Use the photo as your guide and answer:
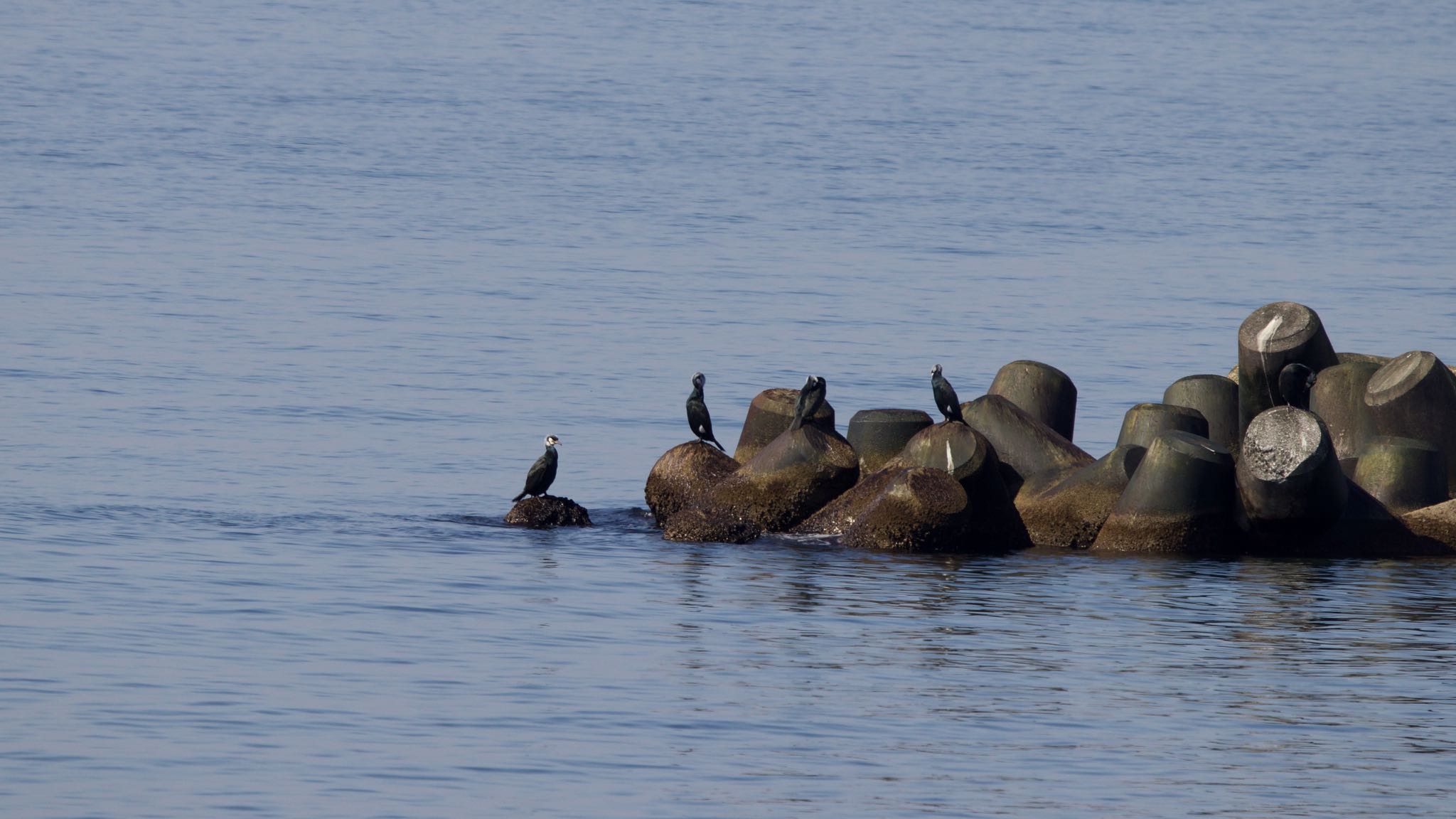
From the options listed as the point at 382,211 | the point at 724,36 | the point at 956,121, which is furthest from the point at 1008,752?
the point at 724,36

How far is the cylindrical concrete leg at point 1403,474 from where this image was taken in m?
21.7

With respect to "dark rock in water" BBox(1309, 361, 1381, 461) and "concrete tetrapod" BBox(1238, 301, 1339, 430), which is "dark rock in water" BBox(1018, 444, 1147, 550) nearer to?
"concrete tetrapod" BBox(1238, 301, 1339, 430)

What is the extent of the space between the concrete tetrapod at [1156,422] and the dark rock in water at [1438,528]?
7.06 feet

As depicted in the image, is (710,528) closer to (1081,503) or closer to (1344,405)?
(1081,503)

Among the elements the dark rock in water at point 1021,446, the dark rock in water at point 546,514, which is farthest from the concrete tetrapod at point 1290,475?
the dark rock in water at point 546,514

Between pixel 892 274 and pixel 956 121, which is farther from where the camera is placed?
pixel 956 121

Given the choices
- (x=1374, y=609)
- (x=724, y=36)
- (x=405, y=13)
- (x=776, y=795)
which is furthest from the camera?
(x=405, y=13)

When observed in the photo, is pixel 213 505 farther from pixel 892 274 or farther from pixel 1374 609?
pixel 892 274

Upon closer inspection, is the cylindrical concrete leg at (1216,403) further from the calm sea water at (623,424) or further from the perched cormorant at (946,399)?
the calm sea water at (623,424)

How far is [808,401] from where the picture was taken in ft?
73.5

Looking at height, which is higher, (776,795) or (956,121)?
(956,121)

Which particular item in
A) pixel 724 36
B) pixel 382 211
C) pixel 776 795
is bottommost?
pixel 776 795

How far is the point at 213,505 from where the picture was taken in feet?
81.4

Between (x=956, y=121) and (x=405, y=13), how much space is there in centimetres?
4898
